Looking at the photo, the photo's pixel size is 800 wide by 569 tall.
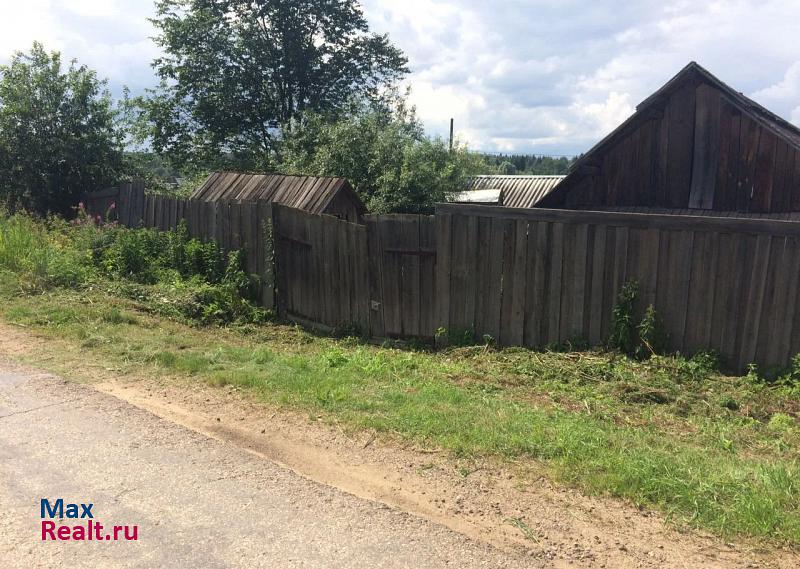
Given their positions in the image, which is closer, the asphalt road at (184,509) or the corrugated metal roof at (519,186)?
the asphalt road at (184,509)

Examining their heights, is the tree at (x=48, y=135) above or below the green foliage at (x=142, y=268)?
above

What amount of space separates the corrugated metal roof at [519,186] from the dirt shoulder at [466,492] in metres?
22.1

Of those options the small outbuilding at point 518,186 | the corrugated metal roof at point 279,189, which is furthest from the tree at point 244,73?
the corrugated metal roof at point 279,189

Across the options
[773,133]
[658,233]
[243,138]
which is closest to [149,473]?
[658,233]

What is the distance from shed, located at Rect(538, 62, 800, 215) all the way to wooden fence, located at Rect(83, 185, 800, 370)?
15.2 ft

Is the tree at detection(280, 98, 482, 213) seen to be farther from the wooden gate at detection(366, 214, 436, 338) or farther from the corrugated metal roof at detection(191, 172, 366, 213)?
the wooden gate at detection(366, 214, 436, 338)

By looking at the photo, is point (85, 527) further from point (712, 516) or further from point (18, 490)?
point (712, 516)

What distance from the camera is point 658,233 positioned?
264 inches

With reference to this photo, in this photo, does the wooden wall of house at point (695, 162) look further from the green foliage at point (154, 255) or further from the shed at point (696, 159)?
the green foliage at point (154, 255)

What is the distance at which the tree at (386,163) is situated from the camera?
14188 mm

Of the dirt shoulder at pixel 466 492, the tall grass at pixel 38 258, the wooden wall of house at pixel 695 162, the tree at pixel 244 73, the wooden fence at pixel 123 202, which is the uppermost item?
the tree at pixel 244 73

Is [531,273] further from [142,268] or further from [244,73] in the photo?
[244,73]

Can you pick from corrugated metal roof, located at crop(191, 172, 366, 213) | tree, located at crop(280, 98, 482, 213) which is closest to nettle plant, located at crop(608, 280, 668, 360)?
corrugated metal roof, located at crop(191, 172, 366, 213)

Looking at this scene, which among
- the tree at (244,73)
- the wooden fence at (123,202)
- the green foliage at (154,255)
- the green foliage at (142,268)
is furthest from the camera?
the tree at (244,73)
